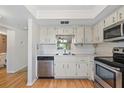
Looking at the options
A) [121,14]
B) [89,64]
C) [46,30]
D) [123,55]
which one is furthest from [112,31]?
[46,30]

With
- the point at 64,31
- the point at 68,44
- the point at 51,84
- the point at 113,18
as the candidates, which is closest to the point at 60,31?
the point at 64,31

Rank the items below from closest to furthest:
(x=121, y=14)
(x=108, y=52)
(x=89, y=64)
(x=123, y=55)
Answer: (x=123, y=55) → (x=121, y=14) → (x=108, y=52) → (x=89, y=64)

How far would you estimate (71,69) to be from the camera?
17.5ft

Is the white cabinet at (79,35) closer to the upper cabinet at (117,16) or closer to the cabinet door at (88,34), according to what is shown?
the cabinet door at (88,34)

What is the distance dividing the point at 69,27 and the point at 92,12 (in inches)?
62.9

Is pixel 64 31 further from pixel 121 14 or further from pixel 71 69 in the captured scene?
pixel 121 14

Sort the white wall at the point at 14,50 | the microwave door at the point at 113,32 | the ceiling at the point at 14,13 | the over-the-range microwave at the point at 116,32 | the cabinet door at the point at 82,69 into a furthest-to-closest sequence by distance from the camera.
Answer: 1. the white wall at the point at 14,50
2. the cabinet door at the point at 82,69
3. the ceiling at the point at 14,13
4. the microwave door at the point at 113,32
5. the over-the-range microwave at the point at 116,32

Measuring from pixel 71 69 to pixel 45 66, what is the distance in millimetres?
951

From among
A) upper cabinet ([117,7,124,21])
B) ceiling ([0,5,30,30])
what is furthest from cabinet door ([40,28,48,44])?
upper cabinet ([117,7,124,21])

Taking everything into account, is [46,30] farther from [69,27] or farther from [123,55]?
[123,55]

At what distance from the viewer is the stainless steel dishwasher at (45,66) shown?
17.5 ft

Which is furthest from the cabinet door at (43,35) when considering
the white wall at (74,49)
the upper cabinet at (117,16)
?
the upper cabinet at (117,16)

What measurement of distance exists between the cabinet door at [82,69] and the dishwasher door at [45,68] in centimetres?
95
